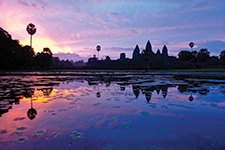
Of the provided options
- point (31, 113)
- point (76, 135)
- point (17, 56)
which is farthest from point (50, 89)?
point (17, 56)

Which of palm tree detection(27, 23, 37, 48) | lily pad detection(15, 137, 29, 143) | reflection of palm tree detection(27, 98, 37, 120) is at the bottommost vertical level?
lily pad detection(15, 137, 29, 143)

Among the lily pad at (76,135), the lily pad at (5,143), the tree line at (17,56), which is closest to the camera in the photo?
the lily pad at (5,143)

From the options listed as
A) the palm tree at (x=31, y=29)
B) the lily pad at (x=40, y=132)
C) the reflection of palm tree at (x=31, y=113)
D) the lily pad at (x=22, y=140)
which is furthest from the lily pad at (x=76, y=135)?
the palm tree at (x=31, y=29)

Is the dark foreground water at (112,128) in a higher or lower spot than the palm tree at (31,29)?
lower

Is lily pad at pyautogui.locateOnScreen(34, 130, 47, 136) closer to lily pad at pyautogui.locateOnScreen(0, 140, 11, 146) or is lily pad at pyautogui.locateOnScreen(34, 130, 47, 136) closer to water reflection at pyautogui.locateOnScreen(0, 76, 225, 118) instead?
lily pad at pyautogui.locateOnScreen(0, 140, 11, 146)

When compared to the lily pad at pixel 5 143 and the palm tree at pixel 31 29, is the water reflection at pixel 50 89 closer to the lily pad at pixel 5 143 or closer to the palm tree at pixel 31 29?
the lily pad at pixel 5 143

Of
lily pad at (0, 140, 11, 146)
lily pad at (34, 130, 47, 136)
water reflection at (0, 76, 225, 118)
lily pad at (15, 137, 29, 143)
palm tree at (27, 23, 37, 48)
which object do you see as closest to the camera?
lily pad at (0, 140, 11, 146)

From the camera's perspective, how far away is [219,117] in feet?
19.6

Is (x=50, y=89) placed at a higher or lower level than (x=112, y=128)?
higher

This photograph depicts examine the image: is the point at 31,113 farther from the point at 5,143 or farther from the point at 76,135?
the point at 76,135

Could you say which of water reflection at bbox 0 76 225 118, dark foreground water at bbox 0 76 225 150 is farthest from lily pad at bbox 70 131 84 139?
water reflection at bbox 0 76 225 118

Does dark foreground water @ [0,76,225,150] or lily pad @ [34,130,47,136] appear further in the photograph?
lily pad @ [34,130,47,136]

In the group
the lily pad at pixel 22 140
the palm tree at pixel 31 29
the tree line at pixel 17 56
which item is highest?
the palm tree at pixel 31 29

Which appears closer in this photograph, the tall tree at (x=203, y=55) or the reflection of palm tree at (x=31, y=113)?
the reflection of palm tree at (x=31, y=113)
